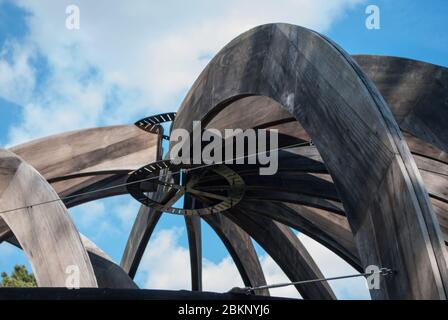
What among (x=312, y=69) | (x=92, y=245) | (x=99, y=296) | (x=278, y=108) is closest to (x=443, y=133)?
(x=278, y=108)

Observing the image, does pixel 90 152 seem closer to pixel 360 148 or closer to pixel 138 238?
pixel 138 238

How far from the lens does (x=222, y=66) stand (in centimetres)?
1360

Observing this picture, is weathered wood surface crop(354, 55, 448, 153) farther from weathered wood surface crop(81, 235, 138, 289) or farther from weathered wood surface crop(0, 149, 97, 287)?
weathered wood surface crop(81, 235, 138, 289)

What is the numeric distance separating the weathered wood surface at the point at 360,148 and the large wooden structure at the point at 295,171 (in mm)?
19

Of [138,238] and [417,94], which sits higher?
[138,238]

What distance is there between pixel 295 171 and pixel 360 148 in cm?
654

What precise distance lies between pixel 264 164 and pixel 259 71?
367 cm

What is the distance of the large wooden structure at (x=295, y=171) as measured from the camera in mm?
8414

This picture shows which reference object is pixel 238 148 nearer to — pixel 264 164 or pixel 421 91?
pixel 264 164

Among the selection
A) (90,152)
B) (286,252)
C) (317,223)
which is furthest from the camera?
(286,252)

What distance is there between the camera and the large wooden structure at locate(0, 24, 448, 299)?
331 inches

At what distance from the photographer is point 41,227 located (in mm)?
13680

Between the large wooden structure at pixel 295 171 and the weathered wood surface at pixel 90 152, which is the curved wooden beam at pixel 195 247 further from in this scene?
the weathered wood surface at pixel 90 152

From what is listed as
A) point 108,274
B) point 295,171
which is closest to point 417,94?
point 295,171
